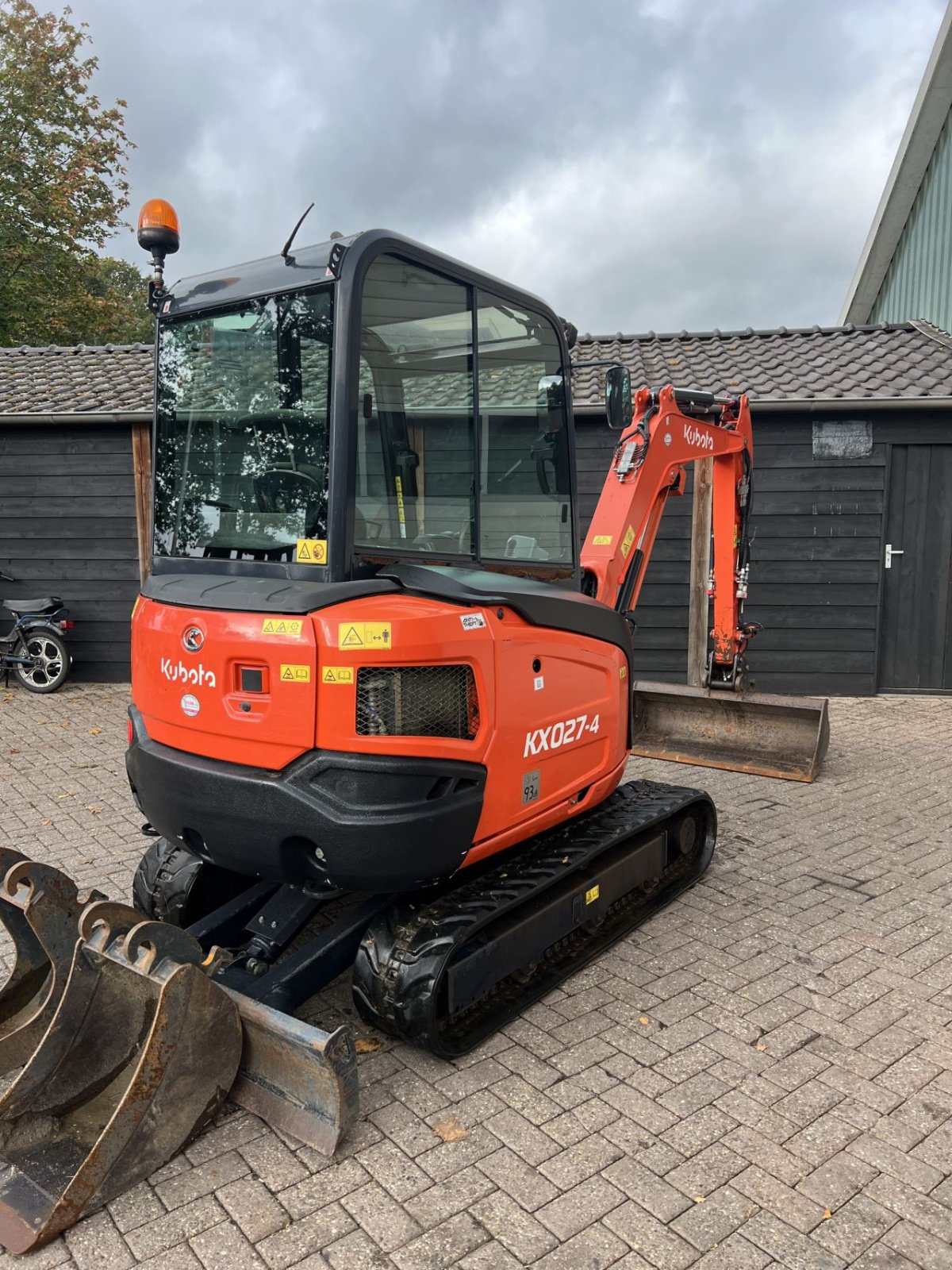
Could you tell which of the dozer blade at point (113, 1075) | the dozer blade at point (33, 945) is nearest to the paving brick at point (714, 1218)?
the dozer blade at point (113, 1075)

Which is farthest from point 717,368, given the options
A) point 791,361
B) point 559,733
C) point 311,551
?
point 311,551

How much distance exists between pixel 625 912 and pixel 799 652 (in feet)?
17.9

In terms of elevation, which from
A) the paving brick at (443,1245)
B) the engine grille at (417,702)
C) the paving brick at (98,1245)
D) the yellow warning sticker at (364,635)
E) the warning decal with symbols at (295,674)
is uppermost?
the yellow warning sticker at (364,635)

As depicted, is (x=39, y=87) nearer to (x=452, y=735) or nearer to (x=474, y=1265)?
(x=452, y=735)

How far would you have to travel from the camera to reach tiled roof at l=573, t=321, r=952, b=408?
8.66 m

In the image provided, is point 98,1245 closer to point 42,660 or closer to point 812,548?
point 42,660

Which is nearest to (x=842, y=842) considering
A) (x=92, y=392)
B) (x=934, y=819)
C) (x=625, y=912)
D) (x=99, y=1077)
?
(x=934, y=819)

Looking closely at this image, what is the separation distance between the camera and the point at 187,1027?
8.29ft

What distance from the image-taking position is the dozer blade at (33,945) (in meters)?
2.77

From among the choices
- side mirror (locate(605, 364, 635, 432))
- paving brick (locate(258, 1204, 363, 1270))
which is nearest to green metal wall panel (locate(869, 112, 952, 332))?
side mirror (locate(605, 364, 635, 432))

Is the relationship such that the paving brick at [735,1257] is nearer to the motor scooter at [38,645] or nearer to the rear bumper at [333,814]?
the rear bumper at [333,814]

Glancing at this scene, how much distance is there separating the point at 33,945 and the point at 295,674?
1.33 meters

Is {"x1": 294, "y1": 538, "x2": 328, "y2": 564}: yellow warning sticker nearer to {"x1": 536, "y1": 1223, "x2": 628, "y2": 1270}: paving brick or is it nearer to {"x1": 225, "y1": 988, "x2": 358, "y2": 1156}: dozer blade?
{"x1": 225, "y1": 988, "x2": 358, "y2": 1156}: dozer blade

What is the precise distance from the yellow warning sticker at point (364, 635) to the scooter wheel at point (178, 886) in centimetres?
144
